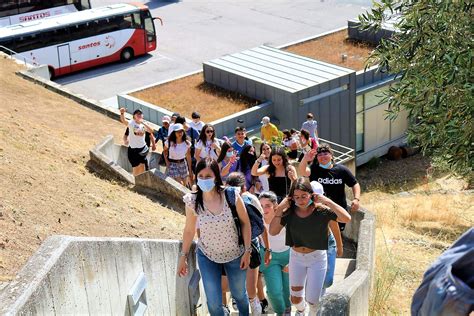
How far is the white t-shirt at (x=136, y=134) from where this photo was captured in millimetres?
13820

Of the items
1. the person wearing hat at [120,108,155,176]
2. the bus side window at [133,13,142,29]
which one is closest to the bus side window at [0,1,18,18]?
the bus side window at [133,13,142,29]

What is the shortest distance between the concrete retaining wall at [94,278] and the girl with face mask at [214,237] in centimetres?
29

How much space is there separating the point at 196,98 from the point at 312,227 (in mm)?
15594

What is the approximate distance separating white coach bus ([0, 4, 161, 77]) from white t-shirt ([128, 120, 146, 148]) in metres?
15.9

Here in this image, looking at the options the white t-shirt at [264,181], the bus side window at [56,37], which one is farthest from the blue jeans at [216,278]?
the bus side window at [56,37]

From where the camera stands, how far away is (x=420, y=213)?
15312 mm

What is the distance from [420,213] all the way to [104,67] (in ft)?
65.1

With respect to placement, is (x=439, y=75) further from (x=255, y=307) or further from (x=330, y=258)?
(x=255, y=307)

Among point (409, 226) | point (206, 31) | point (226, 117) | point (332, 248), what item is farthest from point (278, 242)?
point (206, 31)

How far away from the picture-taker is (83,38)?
3128 cm

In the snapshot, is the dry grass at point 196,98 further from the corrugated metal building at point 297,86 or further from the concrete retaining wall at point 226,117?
the concrete retaining wall at point 226,117

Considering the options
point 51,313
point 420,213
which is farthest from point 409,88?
point 420,213

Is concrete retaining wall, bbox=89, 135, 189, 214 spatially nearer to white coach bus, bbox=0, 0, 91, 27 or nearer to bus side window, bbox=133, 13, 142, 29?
bus side window, bbox=133, 13, 142, 29

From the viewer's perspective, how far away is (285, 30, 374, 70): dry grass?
992 inches
